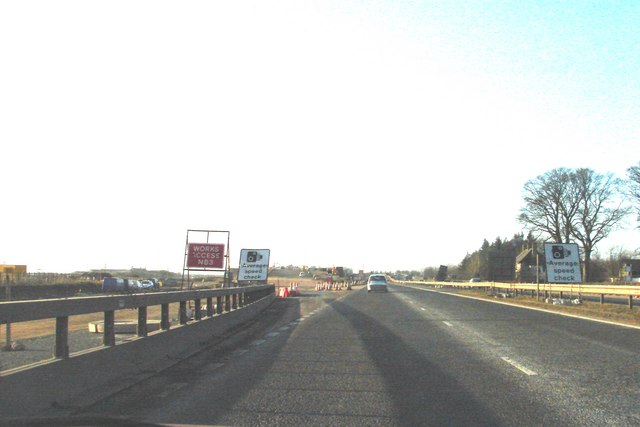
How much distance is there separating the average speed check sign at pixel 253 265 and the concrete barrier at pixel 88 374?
26.7 meters

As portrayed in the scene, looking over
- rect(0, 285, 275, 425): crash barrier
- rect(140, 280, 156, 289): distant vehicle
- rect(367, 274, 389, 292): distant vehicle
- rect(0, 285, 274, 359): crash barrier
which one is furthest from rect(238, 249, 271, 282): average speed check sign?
rect(0, 285, 275, 425): crash barrier

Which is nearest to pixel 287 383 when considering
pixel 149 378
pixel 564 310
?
pixel 149 378

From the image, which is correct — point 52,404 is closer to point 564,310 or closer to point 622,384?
point 622,384

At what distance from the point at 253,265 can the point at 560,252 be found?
60.4 ft

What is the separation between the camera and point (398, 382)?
895 cm

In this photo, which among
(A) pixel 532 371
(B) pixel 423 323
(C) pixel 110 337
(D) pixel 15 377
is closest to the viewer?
(D) pixel 15 377

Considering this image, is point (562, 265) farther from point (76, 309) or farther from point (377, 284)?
point (377, 284)

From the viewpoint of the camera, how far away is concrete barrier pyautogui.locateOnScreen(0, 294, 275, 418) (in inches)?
240

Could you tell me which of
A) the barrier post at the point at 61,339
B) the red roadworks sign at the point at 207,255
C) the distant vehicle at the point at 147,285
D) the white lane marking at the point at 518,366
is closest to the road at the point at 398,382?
the white lane marking at the point at 518,366

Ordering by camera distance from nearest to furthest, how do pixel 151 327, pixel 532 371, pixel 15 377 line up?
pixel 15 377 < pixel 532 371 < pixel 151 327

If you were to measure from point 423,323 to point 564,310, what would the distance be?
9.49 metres

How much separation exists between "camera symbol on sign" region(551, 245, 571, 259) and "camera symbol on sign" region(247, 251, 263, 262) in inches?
698

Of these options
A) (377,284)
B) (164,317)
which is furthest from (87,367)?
(377,284)

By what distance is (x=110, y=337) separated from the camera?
8.61 metres
